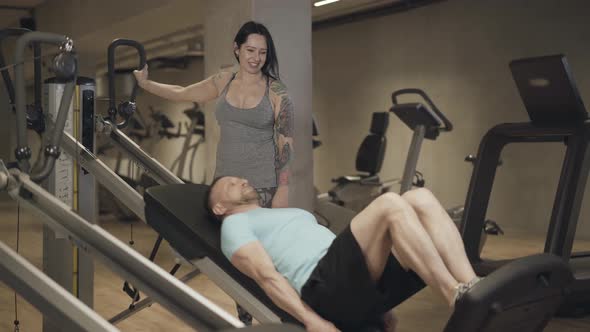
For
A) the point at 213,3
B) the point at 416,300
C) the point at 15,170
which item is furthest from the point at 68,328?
the point at 213,3

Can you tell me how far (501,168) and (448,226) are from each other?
15.4ft

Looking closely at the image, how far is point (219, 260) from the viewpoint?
1.99 m

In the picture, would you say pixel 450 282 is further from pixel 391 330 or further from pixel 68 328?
pixel 68 328

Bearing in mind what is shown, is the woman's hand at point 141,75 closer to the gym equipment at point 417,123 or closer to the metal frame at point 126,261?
the metal frame at point 126,261

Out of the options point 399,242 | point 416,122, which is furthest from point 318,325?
point 416,122

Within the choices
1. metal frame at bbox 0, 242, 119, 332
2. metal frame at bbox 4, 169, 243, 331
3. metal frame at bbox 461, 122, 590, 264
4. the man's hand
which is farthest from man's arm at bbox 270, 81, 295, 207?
metal frame at bbox 461, 122, 590, 264

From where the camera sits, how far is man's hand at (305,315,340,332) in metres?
1.81

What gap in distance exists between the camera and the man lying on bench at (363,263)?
1.78 m

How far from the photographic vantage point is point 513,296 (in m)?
1.60

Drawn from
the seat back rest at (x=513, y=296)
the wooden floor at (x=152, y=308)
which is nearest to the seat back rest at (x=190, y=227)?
the wooden floor at (x=152, y=308)

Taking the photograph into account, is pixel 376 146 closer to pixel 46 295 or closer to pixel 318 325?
pixel 318 325

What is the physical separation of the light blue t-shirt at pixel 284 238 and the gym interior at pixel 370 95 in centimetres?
118

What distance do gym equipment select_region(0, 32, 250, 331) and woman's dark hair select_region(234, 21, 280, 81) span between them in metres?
0.89

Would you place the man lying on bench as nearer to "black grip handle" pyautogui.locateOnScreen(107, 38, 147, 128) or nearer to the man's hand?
the man's hand
